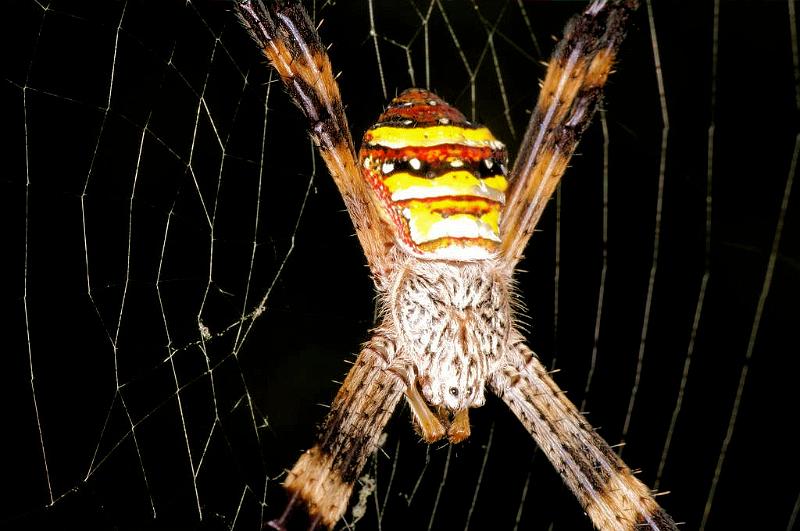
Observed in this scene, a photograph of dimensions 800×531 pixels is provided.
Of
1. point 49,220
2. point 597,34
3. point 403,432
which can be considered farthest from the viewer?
point 403,432

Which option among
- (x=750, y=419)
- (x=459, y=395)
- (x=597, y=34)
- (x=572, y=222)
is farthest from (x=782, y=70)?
(x=459, y=395)

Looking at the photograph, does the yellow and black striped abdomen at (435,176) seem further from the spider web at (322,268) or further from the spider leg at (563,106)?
the spider web at (322,268)

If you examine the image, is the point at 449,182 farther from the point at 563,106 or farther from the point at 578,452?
the point at 578,452

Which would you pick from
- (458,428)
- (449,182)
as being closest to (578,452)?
(458,428)

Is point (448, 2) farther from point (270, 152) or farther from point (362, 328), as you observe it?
point (362, 328)

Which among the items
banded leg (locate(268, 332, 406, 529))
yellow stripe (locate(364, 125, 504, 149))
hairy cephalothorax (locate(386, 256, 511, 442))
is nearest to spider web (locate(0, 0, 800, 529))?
banded leg (locate(268, 332, 406, 529))

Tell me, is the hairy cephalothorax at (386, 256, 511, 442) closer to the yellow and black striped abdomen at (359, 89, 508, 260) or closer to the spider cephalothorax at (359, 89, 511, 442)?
the spider cephalothorax at (359, 89, 511, 442)
